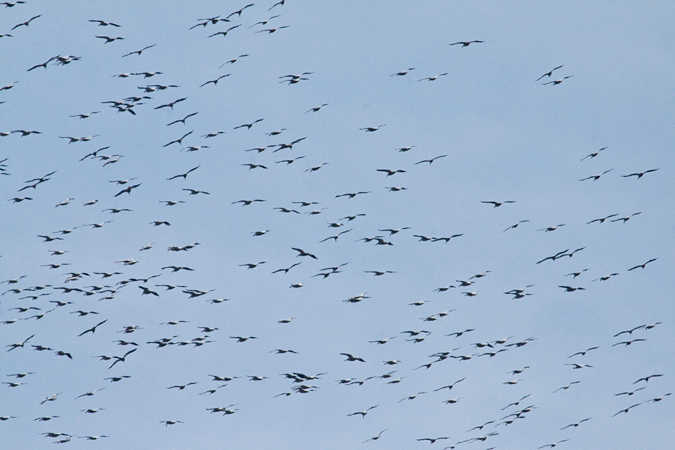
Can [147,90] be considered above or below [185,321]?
above

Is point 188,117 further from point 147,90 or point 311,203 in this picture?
point 311,203

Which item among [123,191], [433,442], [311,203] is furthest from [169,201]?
[433,442]

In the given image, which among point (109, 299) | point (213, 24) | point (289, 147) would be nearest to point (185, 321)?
point (109, 299)

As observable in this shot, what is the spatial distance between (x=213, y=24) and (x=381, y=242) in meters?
24.1

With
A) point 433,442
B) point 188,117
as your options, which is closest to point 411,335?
point 433,442

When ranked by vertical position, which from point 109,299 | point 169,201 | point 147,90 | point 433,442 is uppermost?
point 147,90

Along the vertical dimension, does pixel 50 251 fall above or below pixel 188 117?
below

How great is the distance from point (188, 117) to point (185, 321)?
70.4 ft

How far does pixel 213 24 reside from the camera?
12712cm

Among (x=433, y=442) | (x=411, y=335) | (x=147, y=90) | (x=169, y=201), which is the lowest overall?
(x=433, y=442)

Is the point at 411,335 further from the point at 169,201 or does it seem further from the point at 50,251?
the point at 50,251

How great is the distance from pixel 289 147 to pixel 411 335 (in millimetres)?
21349

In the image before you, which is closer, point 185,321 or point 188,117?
point 188,117

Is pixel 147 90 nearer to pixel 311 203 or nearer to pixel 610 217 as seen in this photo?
pixel 311 203
